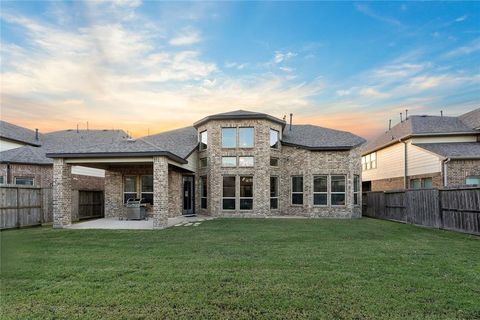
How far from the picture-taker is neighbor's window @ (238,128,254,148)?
18.0 metres

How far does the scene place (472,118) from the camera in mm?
20203

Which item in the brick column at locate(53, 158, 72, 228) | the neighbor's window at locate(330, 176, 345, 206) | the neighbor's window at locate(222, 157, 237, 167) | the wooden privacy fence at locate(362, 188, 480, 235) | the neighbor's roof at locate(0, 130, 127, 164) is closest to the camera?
the wooden privacy fence at locate(362, 188, 480, 235)

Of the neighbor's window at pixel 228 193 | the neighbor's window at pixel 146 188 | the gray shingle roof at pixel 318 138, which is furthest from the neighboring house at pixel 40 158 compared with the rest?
the gray shingle roof at pixel 318 138

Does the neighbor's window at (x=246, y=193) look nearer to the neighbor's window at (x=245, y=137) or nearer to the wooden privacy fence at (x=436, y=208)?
the neighbor's window at (x=245, y=137)

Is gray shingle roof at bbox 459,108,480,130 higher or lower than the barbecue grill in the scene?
higher

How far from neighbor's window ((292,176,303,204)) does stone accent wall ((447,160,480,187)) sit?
7.95m

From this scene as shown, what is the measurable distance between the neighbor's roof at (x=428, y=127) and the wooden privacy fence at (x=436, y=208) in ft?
18.7

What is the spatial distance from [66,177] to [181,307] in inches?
446

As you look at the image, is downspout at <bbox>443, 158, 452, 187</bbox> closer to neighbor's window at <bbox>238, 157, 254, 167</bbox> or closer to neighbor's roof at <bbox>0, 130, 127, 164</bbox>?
neighbor's window at <bbox>238, 157, 254, 167</bbox>

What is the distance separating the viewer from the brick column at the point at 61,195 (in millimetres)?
12594

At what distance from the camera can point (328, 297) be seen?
433 cm

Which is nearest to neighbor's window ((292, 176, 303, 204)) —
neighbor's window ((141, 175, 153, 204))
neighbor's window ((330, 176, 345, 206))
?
neighbor's window ((330, 176, 345, 206))

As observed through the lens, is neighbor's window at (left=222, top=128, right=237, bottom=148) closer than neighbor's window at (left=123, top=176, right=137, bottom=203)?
No

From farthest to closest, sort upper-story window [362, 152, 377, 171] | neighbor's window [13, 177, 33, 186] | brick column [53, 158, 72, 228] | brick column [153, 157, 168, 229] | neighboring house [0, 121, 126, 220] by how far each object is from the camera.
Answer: upper-story window [362, 152, 377, 171]
neighbor's window [13, 177, 33, 186]
neighboring house [0, 121, 126, 220]
brick column [53, 158, 72, 228]
brick column [153, 157, 168, 229]
